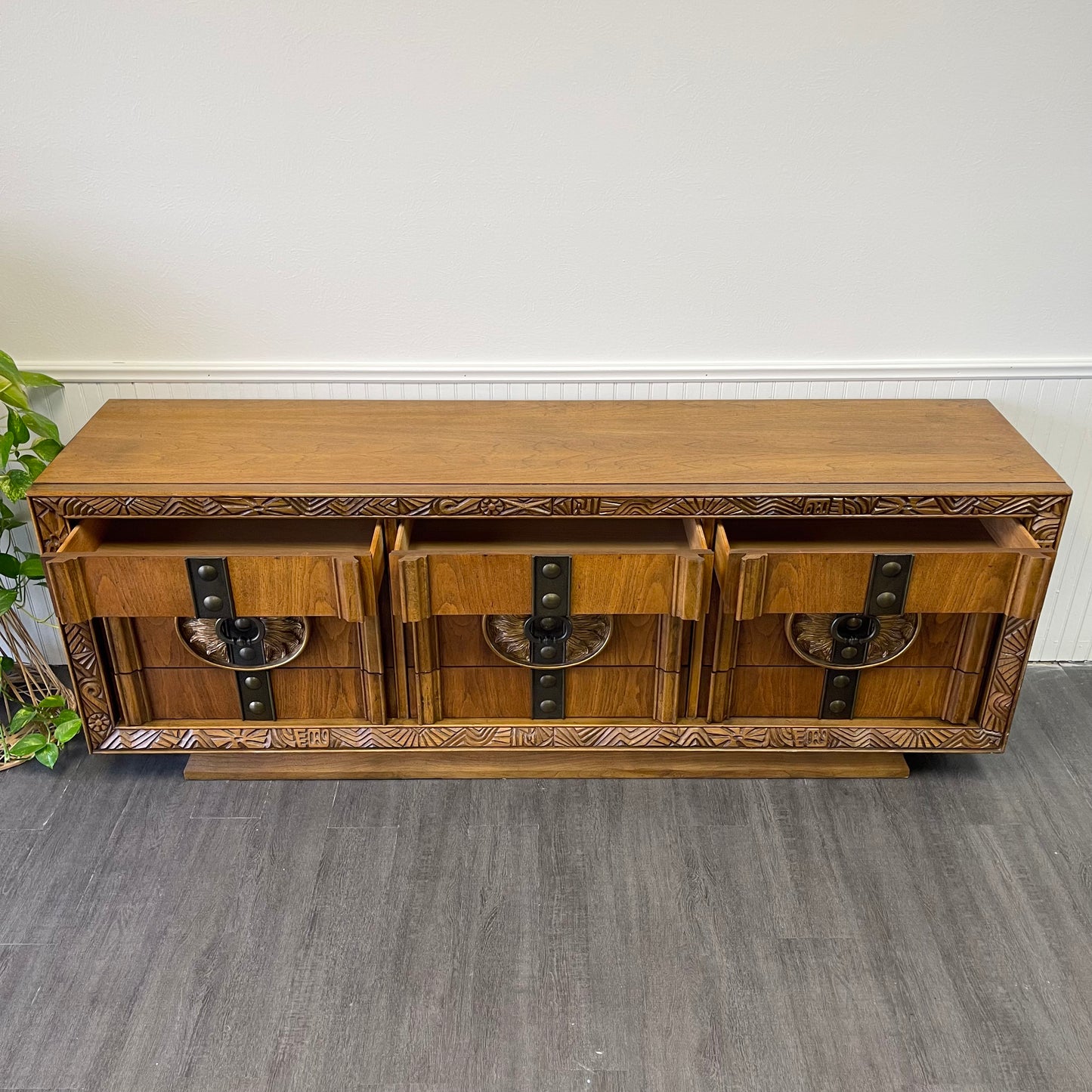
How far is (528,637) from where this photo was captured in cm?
161


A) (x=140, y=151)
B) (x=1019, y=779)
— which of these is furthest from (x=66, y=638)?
(x=1019, y=779)

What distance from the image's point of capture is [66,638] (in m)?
1.56

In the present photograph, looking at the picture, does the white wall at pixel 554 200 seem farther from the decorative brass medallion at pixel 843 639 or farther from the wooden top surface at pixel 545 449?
the decorative brass medallion at pixel 843 639

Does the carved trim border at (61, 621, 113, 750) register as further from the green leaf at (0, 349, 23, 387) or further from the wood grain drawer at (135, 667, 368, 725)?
the green leaf at (0, 349, 23, 387)

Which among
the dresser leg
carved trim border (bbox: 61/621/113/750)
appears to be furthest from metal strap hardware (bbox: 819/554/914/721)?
carved trim border (bbox: 61/621/113/750)

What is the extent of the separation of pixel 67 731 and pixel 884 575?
1.47 meters

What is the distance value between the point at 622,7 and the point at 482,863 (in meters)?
1.40

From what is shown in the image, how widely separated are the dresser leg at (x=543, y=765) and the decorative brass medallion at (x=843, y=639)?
223 millimetres

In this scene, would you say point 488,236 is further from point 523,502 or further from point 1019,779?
point 1019,779

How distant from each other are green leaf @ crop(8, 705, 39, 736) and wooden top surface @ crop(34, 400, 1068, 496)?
0.54 metres

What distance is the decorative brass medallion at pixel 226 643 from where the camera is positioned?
1590 millimetres

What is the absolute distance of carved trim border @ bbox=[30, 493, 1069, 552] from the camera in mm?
1462

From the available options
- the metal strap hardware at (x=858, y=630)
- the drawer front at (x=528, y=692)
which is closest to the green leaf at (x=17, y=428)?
the drawer front at (x=528, y=692)

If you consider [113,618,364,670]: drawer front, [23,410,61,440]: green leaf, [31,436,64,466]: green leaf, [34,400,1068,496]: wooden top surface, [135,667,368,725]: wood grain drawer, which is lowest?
[135,667,368,725]: wood grain drawer
